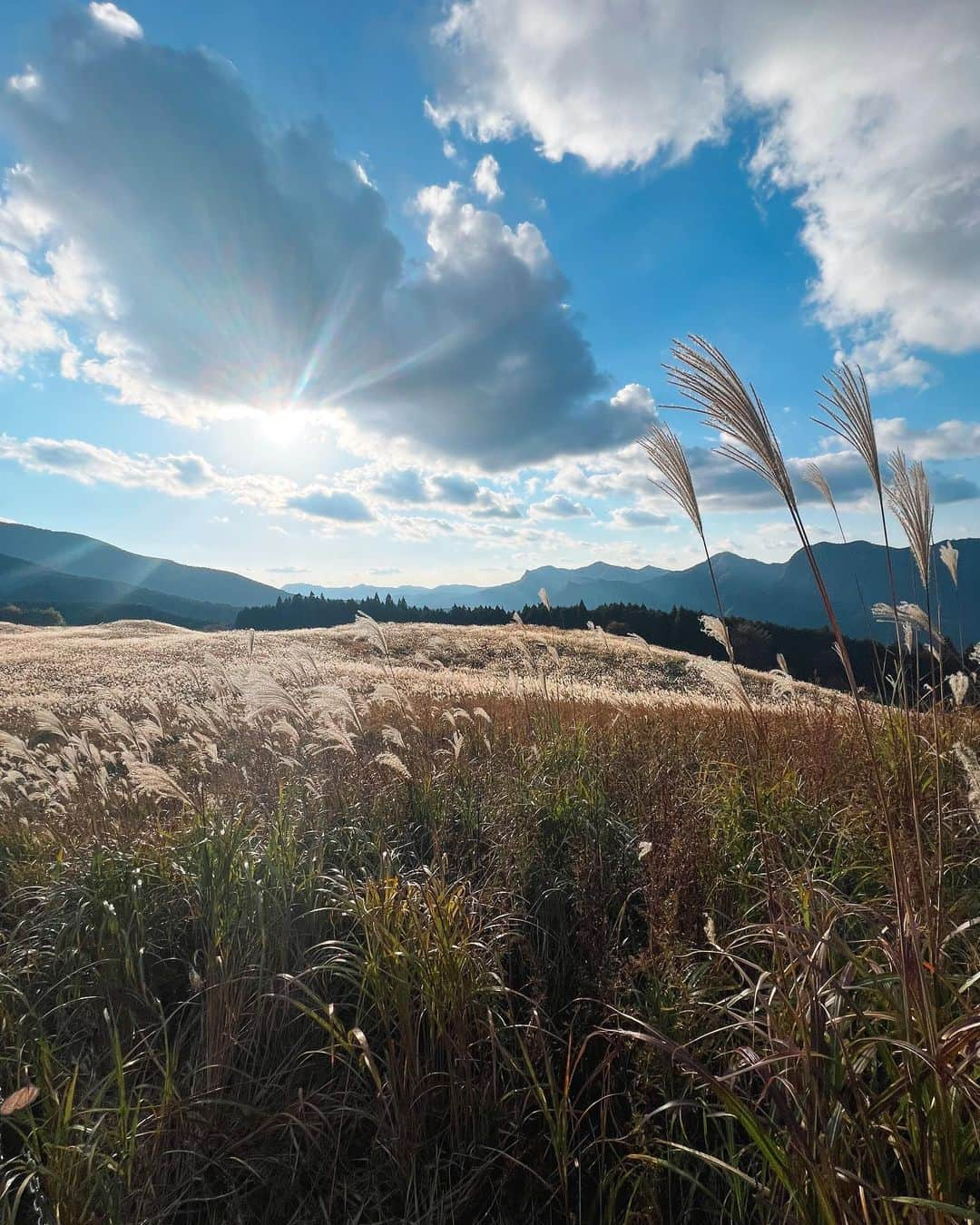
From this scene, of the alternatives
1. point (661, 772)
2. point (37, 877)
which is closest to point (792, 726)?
point (661, 772)

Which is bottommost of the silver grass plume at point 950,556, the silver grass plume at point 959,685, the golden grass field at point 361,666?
the golden grass field at point 361,666

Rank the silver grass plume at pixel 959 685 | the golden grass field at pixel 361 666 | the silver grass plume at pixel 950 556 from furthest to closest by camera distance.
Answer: the golden grass field at pixel 361 666 < the silver grass plume at pixel 959 685 < the silver grass plume at pixel 950 556

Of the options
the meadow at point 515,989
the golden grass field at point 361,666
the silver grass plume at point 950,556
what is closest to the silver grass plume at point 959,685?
the meadow at point 515,989

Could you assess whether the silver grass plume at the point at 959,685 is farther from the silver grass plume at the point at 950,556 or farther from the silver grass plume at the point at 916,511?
the silver grass plume at the point at 916,511

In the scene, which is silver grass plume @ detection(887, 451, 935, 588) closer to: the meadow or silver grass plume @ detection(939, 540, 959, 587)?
the meadow

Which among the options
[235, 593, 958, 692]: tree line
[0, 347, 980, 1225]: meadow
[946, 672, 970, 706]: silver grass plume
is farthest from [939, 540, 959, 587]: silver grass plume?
[946, 672, 970, 706]: silver grass plume

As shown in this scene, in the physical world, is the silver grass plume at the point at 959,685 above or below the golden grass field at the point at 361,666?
above

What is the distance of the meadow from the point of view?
5.85 feet

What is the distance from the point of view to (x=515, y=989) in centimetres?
300

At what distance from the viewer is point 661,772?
5160mm

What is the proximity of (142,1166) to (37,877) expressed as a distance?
2.80m

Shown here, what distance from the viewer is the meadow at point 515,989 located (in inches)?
70.2

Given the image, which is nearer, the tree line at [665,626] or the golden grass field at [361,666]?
the golden grass field at [361,666]

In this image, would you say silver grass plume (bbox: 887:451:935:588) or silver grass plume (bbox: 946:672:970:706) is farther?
silver grass plume (bbox: 946:672:970:706)
